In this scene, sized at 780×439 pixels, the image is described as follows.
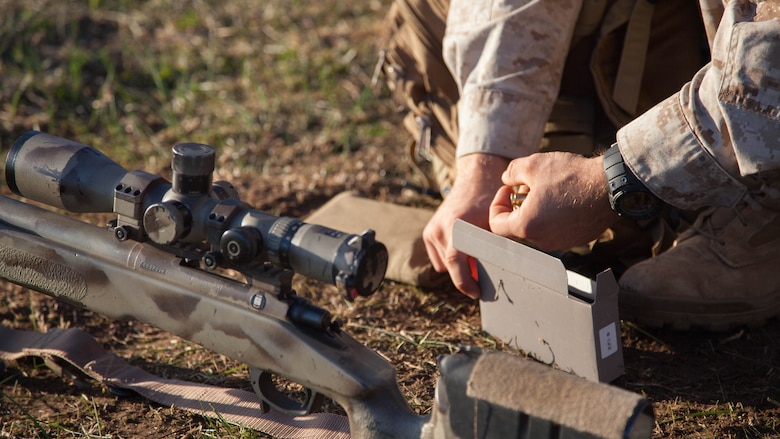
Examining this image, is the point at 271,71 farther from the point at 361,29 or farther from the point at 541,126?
the point at 541,126

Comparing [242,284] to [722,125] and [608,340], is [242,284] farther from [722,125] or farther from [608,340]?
[722,125]

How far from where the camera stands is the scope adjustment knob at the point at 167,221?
80.4 inches

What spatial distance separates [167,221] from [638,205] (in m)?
1.24

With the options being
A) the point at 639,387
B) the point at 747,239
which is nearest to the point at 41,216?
the point at 639,387

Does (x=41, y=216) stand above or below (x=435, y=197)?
above

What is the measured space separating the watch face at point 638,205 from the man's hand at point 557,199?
0.24ft

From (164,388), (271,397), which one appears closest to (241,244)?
(271,397)

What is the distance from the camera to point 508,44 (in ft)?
9.21

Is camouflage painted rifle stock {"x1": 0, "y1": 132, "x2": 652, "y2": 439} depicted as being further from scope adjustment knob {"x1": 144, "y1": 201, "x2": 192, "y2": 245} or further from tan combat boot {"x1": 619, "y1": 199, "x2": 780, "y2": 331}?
tan combat boot {"x1": 619, "y1": 199, "x2": 780, "y2": 331}

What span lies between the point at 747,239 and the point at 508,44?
990 mm

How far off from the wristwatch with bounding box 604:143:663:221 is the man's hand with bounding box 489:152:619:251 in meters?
0.05

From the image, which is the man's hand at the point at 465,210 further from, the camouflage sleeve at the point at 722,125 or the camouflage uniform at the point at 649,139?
the camouflage sleeve at the point at 722,125

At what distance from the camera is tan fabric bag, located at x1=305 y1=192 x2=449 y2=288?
3105 millimetres

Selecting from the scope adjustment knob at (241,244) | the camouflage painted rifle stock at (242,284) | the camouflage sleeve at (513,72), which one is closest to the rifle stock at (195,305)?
the camouflage painted rifle stock at (242,284)
